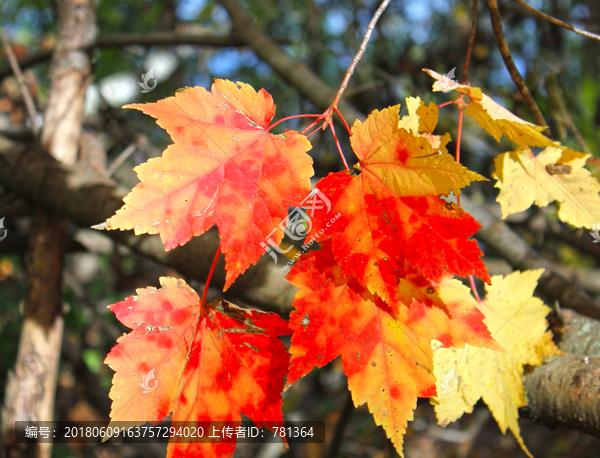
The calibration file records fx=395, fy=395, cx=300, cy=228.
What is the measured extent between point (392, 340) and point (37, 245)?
4.42ft

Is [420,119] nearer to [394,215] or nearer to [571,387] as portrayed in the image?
[394,215]

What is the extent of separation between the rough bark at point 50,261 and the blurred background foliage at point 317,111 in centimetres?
13

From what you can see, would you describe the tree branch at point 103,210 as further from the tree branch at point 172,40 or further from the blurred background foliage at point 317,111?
the tree branch at point 172,40

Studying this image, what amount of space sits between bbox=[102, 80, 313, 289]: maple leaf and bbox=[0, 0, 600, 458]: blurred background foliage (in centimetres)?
130

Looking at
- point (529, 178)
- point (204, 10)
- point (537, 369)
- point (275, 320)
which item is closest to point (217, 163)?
point (275, 320)

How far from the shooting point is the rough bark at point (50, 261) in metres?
1.27

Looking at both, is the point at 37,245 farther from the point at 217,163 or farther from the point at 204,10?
the point at 204,10

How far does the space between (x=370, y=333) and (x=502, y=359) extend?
0.29 meters

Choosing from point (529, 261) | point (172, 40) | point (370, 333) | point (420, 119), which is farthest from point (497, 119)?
point (172, 40)

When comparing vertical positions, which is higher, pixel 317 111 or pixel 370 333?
pixel 317 111

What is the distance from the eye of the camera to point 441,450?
2.61 metres

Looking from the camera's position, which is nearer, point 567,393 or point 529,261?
point 567,393

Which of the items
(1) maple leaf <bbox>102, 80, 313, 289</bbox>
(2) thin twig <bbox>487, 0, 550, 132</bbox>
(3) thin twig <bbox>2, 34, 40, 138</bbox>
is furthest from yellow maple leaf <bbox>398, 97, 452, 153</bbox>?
(3) thin twig <bbox>2, 34, 40, 138</bbox>

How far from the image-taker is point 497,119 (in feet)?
1.97
